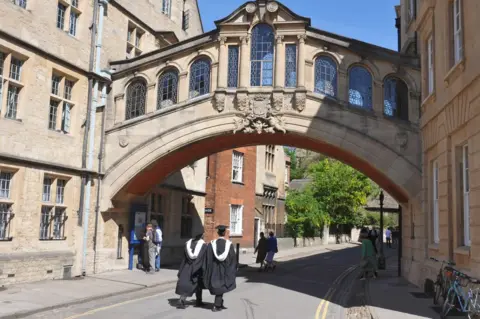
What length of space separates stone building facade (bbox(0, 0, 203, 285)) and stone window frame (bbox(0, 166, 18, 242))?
3cm

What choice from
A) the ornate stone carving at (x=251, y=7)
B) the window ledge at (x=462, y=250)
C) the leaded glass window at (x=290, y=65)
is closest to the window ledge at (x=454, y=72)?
the window ledge at (x=462, y=250)

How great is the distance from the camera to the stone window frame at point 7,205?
13625 mm

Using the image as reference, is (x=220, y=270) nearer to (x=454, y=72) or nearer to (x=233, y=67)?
(x=454, y=72)

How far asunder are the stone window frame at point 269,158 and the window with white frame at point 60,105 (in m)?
23.0

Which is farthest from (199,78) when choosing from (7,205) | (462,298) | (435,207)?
(462,298)

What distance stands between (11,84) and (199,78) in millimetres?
6027

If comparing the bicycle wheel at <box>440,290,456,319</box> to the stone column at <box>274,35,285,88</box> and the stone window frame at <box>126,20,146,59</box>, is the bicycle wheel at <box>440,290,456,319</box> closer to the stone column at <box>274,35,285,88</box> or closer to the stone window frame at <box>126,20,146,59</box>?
the stone column at <box>274,35,285,88</box>

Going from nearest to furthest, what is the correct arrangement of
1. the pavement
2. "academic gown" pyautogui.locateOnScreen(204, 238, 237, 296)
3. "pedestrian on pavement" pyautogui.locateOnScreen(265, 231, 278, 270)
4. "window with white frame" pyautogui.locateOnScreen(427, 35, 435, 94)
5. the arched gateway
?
the pavement → "academic gown" pyautogui.locateOnScreen(204, 238, 237, 296) → "window with white frame" pyautogui.locateOnScreen(427, 35, 435, 94) → the arched gateway → "pedestrian on pavement" pyautogui.locateOnScreen(265, 231, 278, 270)

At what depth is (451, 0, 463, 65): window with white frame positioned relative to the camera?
11.2m

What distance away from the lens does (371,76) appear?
1675cm

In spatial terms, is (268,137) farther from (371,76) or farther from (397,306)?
(397,306)

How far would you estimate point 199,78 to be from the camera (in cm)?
1773

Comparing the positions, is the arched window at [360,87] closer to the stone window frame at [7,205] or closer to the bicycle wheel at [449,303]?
the bicycle wheel at [449,303]

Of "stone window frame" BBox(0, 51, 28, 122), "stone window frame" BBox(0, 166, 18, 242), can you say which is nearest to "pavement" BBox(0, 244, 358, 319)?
"stone window frame" BBox(0, 166, 18, 242)
